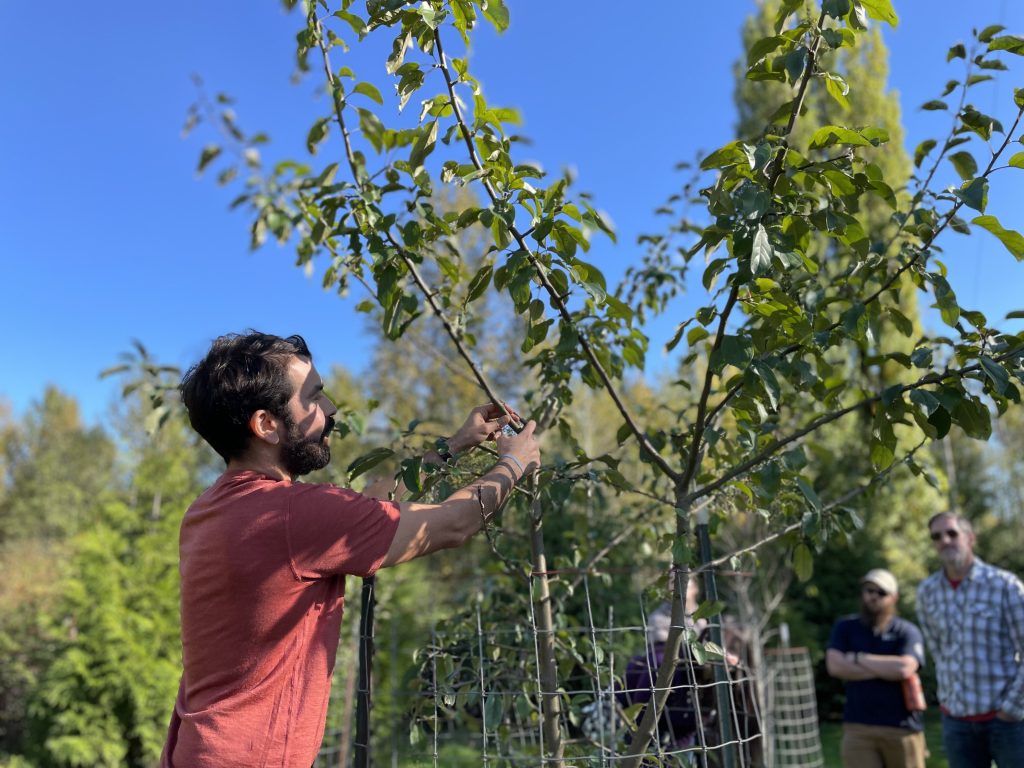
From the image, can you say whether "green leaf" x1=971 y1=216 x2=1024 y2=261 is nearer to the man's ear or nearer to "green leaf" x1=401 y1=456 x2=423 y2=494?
"green leaf" x1=401 y1=456 x2=423 y2=494

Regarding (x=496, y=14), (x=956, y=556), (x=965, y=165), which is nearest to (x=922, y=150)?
(x=965, y=165)

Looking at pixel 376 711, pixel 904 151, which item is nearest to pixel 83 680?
pixel 376 711

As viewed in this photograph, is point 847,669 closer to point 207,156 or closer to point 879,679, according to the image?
point 879,679

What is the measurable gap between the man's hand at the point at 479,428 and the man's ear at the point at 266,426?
40cm

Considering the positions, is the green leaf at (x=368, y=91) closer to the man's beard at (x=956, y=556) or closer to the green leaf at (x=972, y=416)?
the green leaf at (x=972, y=416)

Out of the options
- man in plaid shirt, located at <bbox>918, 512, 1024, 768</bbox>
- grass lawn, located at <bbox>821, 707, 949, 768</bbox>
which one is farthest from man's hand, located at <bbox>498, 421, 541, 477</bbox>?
grass lawn, located at <bbox>821, 707, 949, 768</bbox>

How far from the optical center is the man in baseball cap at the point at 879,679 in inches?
136

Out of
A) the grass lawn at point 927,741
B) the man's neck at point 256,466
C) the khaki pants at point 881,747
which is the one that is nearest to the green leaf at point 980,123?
the man's neck at point 256,466

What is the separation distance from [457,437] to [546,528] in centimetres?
534

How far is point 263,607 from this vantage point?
1.20 m

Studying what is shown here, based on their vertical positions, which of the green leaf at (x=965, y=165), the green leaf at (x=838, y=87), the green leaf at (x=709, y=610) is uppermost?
the green leaf at (x=838, y=87)

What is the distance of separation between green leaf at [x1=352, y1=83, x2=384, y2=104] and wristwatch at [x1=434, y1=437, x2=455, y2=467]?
2.76 feet

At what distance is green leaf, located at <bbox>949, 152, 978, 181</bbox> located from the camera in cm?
151

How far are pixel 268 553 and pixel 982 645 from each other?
291cm
